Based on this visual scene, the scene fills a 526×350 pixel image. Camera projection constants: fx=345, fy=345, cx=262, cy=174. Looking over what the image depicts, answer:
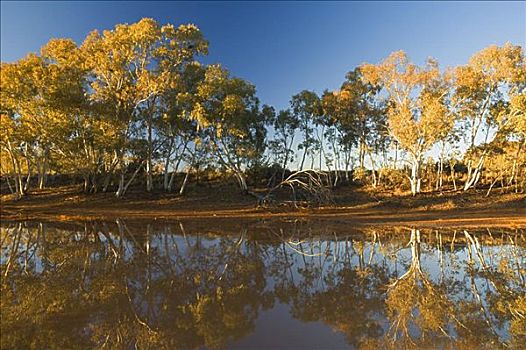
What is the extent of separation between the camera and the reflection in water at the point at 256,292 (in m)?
5.35

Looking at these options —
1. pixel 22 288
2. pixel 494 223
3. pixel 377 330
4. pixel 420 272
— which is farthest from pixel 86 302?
pixel 494 223

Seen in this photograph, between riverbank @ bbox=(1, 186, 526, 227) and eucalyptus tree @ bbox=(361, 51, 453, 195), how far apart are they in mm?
4645

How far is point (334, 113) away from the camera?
3294 centimetres

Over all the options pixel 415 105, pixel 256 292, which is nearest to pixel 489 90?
pixel 415 105

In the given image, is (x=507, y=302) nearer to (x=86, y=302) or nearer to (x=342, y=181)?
(x=86, y=302)

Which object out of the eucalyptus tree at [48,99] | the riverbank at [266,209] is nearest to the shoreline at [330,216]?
the riverbank at [266,209]

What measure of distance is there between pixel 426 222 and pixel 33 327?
18.4 metres

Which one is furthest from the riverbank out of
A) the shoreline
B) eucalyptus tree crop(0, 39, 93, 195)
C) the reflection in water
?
the reflection in water

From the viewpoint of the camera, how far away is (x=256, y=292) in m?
7.50

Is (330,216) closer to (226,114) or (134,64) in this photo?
(226,114)

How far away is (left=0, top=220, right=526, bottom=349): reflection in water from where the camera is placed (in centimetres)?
535

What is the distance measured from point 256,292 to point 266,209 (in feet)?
52.8

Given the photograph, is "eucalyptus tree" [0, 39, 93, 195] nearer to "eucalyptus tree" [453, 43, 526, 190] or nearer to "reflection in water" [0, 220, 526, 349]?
"reflection in water" [0, 220, 526, 349]

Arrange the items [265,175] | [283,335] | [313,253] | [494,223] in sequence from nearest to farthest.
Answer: [283,335], [313,253], [494,223], [265,175]
